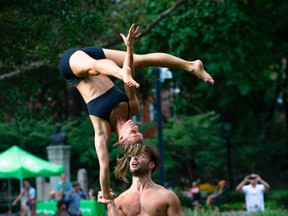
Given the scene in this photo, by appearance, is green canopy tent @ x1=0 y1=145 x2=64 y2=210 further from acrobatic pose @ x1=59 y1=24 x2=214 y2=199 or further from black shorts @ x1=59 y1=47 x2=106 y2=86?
acrobatic pose @ x1=59 y1=24 x2=214 y2=199

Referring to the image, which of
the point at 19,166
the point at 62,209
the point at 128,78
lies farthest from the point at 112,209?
the point at 19,166

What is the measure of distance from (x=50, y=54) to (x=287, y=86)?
810 inches

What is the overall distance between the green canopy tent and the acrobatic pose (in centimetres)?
1407

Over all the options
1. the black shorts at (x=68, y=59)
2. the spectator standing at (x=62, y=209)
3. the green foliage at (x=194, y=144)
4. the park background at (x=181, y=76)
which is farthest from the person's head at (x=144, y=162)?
the green foliage at (x=194, y=144)

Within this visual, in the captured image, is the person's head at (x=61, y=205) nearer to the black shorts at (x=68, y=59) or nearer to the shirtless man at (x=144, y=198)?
the black shorts at (x=68, y=59)

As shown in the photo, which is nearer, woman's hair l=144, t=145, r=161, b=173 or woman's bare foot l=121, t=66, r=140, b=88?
woman's bare foot l=121, t=66, r=140, b=88

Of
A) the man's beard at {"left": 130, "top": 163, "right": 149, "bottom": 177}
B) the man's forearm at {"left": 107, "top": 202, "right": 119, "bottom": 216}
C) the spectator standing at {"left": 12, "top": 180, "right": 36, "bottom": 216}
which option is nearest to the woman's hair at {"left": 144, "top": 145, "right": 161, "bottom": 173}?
the man's beard at {"left": 130, "top": 163, "right": 149, "bottom": 177}

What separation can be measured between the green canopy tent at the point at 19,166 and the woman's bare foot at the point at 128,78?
586 inches

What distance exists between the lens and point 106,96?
8078mm

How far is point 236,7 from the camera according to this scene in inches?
1031

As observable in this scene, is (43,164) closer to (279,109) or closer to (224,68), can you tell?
(224,68)

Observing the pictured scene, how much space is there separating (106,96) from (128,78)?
2.50ft

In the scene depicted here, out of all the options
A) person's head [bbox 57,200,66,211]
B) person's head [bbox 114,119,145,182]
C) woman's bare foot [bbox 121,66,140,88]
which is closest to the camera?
woman's bare foot [bbox 121,66,140,88]

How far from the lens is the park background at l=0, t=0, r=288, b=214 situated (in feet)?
56.2
